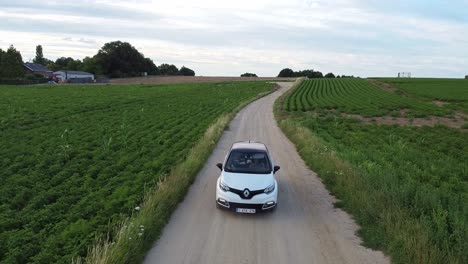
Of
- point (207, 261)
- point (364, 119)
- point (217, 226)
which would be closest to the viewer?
point (207, 261)

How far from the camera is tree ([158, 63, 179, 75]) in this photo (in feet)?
605

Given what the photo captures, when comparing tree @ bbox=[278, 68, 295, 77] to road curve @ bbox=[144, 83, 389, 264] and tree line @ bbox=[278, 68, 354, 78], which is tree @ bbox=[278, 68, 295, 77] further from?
road curve @ bbox=[144, 83, 389, 264]

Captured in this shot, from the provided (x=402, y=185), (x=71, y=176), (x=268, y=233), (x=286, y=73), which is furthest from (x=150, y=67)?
(x=268, y=233)

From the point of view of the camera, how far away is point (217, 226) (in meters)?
11.6

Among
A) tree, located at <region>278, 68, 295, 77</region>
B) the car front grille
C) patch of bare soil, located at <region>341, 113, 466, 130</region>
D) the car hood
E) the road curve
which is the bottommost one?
the road curve

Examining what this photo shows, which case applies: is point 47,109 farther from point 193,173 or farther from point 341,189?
point 341,189

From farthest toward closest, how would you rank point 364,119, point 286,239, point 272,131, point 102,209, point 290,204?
point 364,119 → point 272,131 → point 290,204 → point 102,209 → point 286,239

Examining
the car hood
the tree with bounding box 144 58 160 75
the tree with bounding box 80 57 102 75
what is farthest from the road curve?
the tree with bounding box 144 58 160 75

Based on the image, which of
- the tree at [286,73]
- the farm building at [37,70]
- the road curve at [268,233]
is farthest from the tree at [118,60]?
the road curve at [268,233]

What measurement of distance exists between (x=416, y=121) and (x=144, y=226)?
36.8 m

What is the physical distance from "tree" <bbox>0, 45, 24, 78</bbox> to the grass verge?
108474mm

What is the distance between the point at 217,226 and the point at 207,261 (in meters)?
2.18

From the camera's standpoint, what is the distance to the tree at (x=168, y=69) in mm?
184500

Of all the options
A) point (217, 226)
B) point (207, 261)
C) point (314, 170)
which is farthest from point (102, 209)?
point (314, 170)
